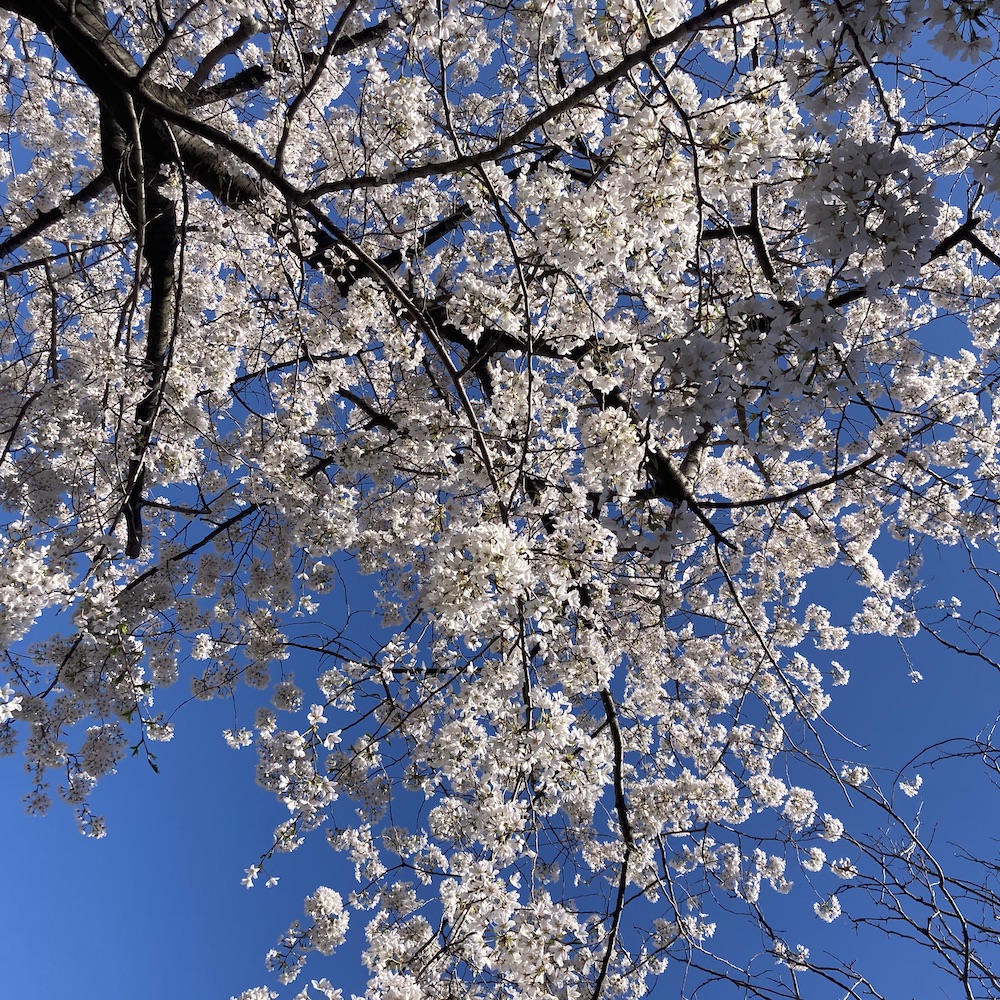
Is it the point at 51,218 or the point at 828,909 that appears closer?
the point at 51,218

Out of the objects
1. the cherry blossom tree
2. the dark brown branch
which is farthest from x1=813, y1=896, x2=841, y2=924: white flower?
the dark brown branch

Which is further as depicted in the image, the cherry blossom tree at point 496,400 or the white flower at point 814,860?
the white flower at point 814,860

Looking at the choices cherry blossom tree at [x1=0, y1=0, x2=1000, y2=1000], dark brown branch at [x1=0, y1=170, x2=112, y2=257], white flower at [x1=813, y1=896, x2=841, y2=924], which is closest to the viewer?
cherry blossom tree at [x1=0, y1=0, x2=1000, y2=1000]

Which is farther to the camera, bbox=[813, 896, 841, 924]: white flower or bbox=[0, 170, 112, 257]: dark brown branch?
bbox=[813, 896, 841, 924]: white flower

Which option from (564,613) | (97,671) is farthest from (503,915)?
(97,671)

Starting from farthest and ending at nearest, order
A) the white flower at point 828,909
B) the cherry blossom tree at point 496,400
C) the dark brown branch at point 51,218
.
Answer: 1. the white flower at point 828,909
2. the dark brown branch at point 51,218
3. the cherry blossom tree at point 496,400

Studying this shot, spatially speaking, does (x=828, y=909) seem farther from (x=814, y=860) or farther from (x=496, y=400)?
(x=496, y=400)

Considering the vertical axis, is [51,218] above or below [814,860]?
above

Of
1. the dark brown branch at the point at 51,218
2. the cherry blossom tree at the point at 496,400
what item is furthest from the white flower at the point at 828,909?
the dark brown branch at the point at 51,218

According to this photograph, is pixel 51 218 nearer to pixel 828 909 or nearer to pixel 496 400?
pixel 496 400

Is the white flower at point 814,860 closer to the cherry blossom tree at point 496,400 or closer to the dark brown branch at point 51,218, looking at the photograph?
the cherry blossom tree at point 496,400

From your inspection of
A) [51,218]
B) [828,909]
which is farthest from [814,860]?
[51,218]

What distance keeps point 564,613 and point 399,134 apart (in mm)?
2965

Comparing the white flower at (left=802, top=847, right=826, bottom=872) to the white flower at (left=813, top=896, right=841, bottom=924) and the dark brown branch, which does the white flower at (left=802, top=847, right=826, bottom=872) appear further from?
the dark brown branch
